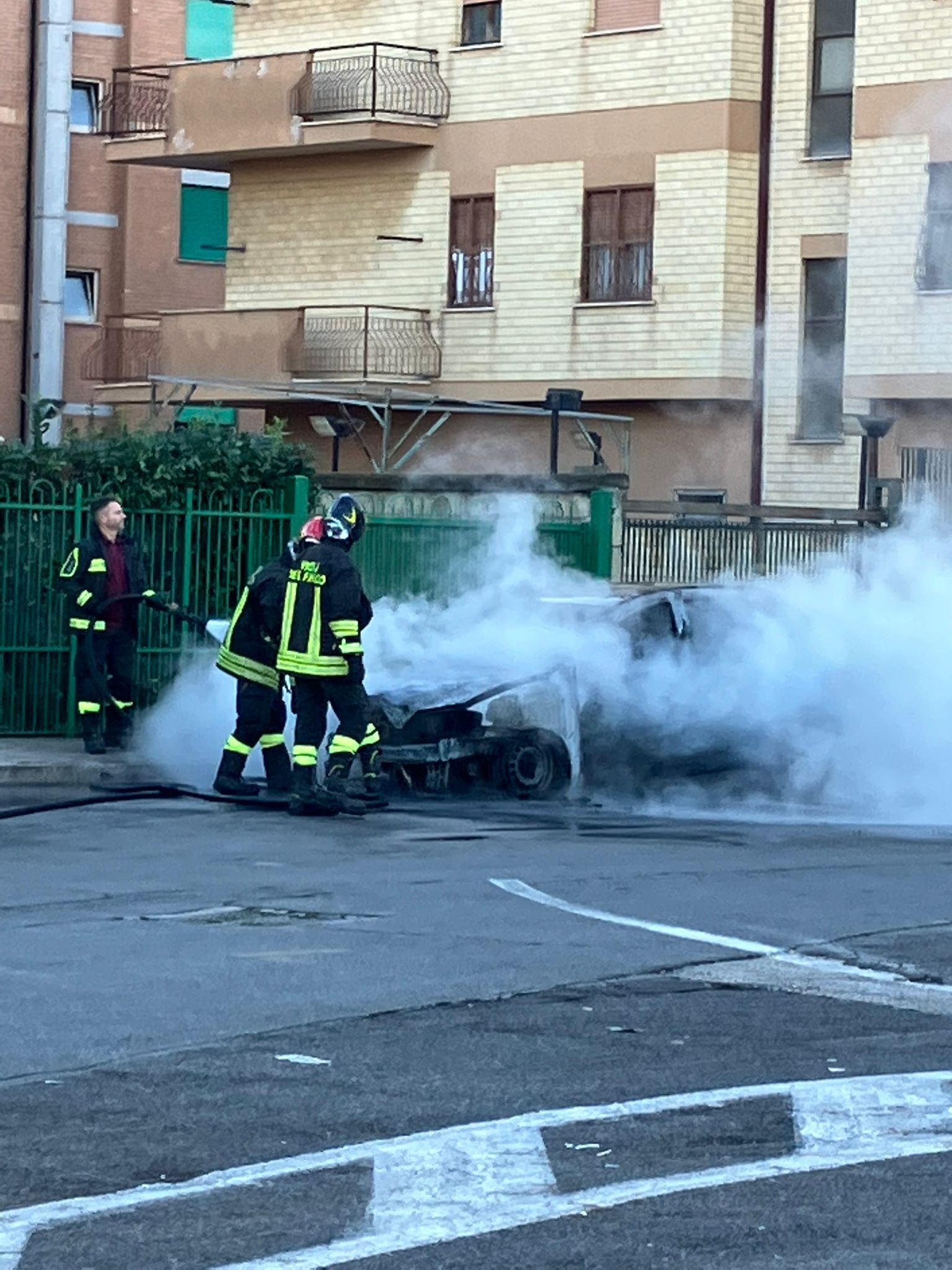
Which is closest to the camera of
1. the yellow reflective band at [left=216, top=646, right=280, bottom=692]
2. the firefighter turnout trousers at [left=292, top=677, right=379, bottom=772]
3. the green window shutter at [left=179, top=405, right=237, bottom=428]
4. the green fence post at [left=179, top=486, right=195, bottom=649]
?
the firefighter turnout trousers at [left=292, top=677, right=379, bottom=772]

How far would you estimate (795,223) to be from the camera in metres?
28.7

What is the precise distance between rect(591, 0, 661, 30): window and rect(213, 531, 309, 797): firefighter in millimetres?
17034

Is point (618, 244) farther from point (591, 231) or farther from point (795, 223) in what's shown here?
point (795, 223)

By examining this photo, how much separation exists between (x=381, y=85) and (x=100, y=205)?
10.3 meters

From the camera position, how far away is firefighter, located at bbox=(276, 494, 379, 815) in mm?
13164

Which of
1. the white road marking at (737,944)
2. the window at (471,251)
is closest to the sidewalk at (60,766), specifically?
the white road marking at (737,944)

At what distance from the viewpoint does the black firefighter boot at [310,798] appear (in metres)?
13.2

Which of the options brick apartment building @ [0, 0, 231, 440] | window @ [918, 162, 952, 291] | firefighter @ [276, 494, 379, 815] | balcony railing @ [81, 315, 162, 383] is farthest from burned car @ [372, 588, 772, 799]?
brick apartment building @ [0, 0, 231, 440]

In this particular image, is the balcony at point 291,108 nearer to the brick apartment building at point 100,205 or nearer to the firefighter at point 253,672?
the brick apartment building at point 100,205

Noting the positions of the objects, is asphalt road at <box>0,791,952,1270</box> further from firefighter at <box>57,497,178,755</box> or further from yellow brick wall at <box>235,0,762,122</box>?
yellow brick wall at <box>235,0,762,122</box>

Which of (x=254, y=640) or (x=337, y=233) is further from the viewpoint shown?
(x=337, y=233)

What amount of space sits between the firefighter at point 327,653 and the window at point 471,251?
18064 millimetres

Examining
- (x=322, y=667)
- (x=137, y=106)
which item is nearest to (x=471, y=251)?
(x=137, y=106)

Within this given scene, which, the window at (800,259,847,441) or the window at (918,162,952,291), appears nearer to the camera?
the window at (918,162,952,291)
